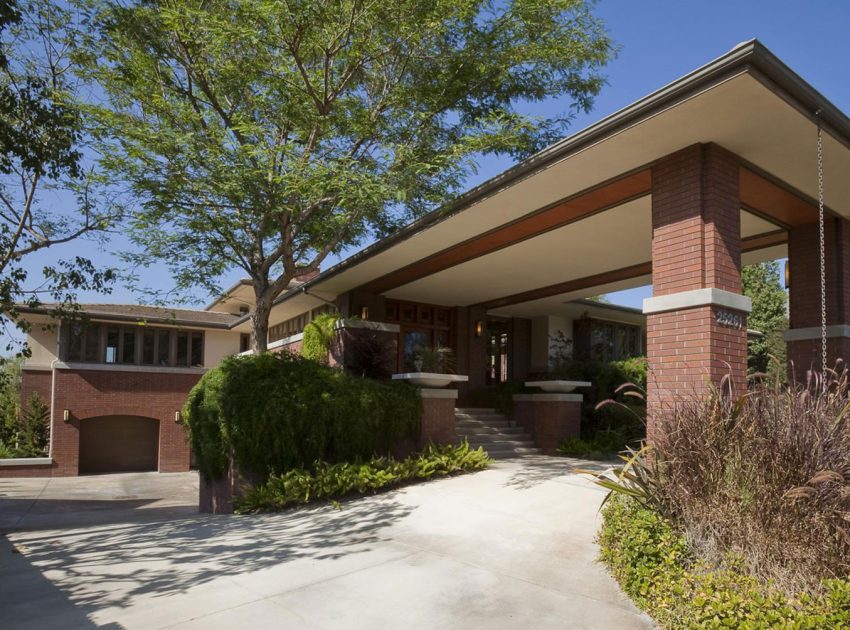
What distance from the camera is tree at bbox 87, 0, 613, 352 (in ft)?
30.7

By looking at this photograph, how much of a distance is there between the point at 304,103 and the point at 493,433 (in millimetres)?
7733

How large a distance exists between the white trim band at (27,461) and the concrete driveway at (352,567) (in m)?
13.3

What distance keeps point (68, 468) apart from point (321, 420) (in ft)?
53.0

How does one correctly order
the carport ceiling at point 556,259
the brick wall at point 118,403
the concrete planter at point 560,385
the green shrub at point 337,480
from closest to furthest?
the green shrub at point 337,480 → the carport ceiling at point 556,259 → the concrete planter at point 560,385 → the brick wall at point 118,403

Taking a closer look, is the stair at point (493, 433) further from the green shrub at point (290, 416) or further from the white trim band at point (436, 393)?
the green shrub at point (290, 416)

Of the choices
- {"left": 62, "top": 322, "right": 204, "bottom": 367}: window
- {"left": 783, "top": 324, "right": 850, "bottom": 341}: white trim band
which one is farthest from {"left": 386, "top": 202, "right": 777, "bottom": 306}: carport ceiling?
{"left": 62, "top": 322, "right": 204, "bottom": 367}: window

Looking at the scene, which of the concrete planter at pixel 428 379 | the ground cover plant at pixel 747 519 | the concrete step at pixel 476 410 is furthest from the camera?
the concrete step at pixel 476 410

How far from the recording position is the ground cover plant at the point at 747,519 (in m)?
4.03

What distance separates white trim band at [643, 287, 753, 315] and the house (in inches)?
0.7

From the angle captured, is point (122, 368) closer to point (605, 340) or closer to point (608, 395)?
point (605, 340)

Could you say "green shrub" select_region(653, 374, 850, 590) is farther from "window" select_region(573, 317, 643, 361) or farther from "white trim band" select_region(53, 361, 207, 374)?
"white trim band" select_region(53, 361, 207, 374)

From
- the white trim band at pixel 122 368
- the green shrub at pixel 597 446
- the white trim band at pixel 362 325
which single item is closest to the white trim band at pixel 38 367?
the white trim band at pixel 122 368

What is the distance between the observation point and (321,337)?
42.9 feet

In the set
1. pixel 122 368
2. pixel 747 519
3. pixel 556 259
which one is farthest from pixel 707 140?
pixel 122 368
